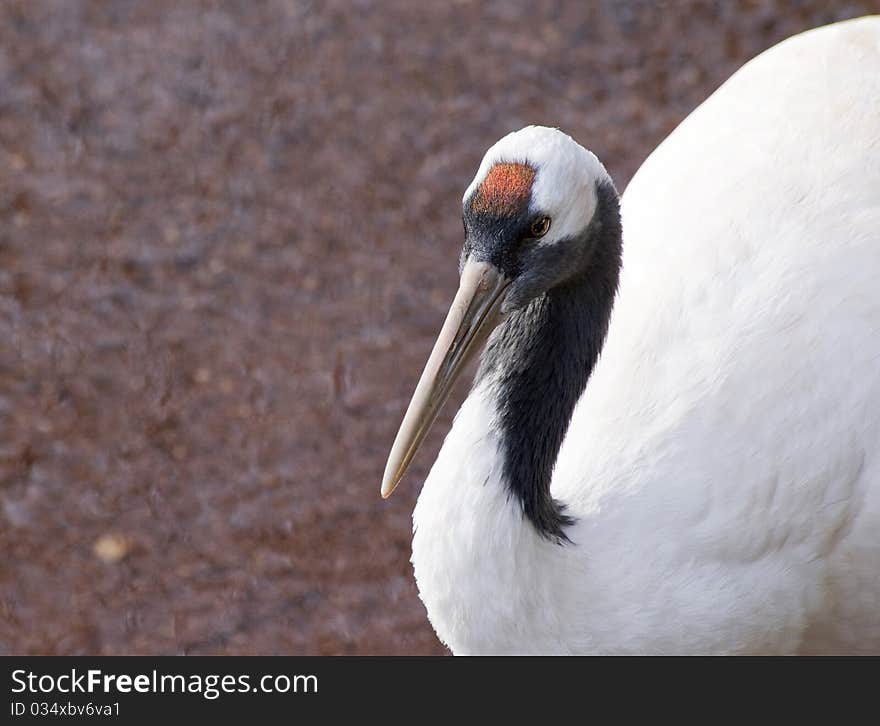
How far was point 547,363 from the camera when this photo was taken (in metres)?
2.36

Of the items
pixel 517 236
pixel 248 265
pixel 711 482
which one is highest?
pixel 517 236

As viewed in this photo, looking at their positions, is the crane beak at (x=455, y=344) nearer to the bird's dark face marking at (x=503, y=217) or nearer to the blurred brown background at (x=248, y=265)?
the bird's dark face marking at (x=503, y=217)

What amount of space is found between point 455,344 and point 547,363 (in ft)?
0.59

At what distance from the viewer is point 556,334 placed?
2367mm

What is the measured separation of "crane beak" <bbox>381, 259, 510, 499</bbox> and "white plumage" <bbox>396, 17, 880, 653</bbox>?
10cm

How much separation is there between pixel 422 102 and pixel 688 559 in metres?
2.12

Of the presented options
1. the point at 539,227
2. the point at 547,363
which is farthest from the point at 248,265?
the point at 539,227

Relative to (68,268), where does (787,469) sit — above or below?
above

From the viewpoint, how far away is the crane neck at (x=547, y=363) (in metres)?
2.32

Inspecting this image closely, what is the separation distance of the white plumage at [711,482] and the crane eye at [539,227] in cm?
12

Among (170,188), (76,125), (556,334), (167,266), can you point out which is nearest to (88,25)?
(76,125)

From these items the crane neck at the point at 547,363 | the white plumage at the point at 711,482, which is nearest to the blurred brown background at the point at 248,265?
the white plumage at the point at 711,482

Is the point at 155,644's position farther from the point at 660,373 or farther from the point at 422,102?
the point at 422,102

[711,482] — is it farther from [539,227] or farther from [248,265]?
[248,265]
